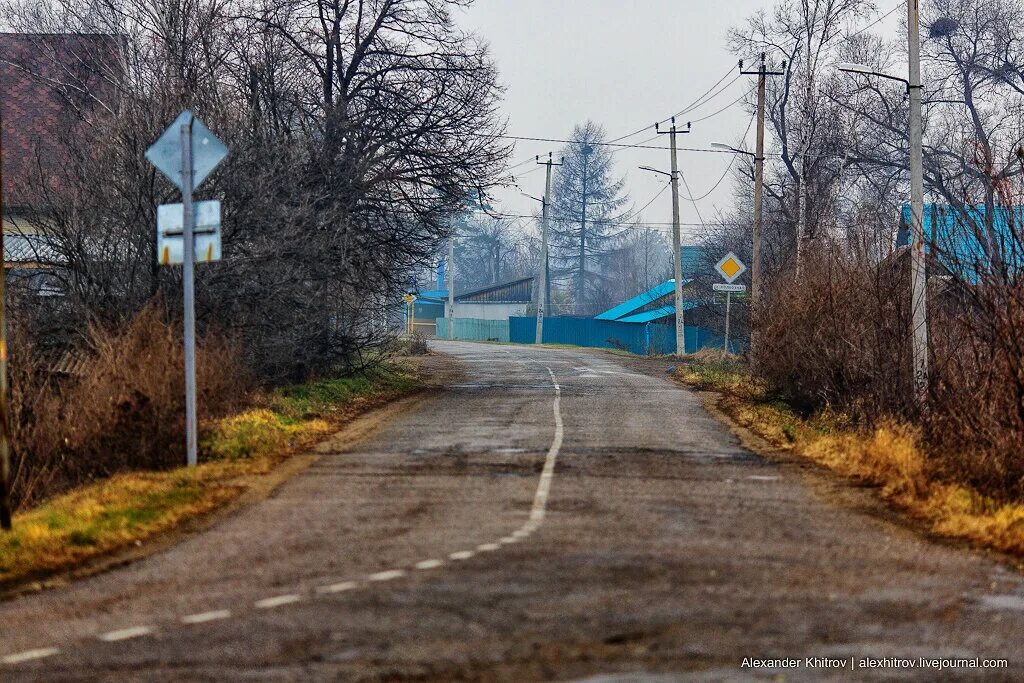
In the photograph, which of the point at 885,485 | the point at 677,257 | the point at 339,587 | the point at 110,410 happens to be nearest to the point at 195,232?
the point at 110,410

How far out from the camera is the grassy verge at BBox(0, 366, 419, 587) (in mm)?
8953

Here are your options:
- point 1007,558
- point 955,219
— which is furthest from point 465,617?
point 955,219

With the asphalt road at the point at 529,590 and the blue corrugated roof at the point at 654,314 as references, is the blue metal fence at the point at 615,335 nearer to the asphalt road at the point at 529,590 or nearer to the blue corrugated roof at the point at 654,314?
the blue corrugated roof at the point at 654,314

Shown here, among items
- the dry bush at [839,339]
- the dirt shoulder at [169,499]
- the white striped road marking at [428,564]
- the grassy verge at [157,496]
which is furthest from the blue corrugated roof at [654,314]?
the white striped road marking at [428,564]

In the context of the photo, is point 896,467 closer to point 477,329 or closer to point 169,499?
point 169,499

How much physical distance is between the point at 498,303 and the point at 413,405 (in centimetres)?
7769

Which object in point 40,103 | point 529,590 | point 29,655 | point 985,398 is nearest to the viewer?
point 29,655

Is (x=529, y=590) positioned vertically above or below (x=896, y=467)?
below

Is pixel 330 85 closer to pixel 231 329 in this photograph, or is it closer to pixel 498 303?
pixel 231 329

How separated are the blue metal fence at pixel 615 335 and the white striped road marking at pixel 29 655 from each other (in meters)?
41.9

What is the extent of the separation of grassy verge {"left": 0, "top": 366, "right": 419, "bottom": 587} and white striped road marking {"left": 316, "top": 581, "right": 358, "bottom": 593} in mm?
2123

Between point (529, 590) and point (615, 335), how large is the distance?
59873mm

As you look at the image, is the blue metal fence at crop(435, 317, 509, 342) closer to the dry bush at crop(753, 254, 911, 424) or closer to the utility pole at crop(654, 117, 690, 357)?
the utility pole at crop(654, 117, 690, 357)

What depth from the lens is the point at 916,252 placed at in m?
16.1
